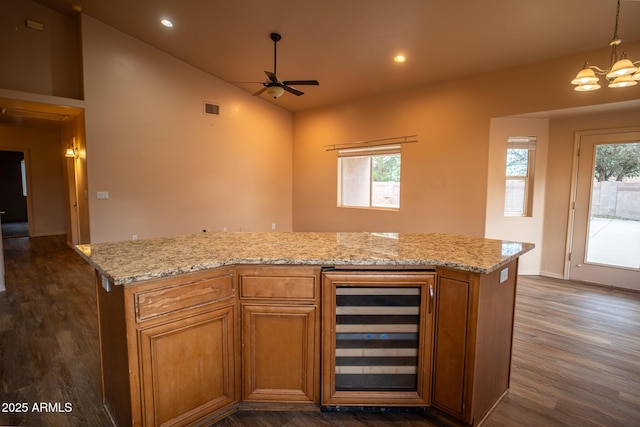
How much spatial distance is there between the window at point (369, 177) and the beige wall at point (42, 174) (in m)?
7.04

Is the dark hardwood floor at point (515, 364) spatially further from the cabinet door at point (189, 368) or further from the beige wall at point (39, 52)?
the beige wall at point (39, 52)

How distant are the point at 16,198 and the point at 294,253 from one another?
1287 centimetres

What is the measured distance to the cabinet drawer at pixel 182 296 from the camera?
144 cm

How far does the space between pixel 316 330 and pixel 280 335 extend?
21cm

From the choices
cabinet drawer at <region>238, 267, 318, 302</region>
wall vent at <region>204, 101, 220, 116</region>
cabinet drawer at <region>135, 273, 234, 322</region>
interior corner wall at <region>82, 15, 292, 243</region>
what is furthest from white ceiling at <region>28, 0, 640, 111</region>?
cabinet drawer at <region>135, 273, 234, 322</region>

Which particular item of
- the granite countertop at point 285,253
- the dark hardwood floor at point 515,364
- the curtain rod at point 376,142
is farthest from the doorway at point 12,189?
the granite countertop at point 285,253

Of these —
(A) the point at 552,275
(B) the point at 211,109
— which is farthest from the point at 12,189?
(A) the point at 552,275

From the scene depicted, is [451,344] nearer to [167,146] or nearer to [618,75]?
[618,75]

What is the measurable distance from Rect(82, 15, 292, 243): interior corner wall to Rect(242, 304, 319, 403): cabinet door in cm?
444

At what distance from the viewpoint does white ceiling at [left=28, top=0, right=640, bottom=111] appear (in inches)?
129

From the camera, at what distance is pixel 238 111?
21.4 ft

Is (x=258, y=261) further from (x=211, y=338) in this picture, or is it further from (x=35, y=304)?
(x=35, y=304)

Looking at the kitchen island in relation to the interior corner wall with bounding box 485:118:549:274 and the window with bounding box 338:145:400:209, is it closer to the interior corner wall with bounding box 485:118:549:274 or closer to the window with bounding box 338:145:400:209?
the interior corner wall with bounding box 485:118:549:274

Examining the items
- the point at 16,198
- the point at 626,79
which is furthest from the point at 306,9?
the point at 16,198
